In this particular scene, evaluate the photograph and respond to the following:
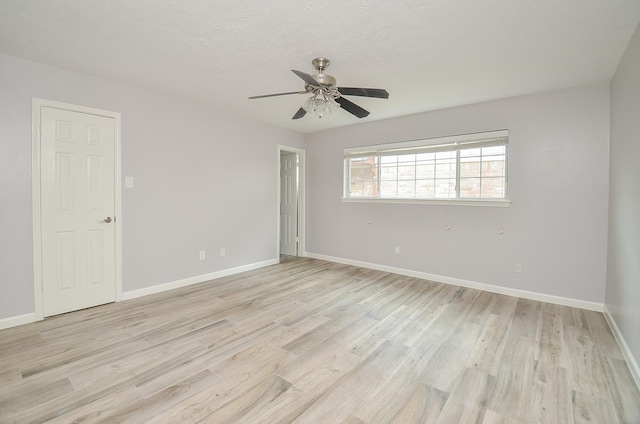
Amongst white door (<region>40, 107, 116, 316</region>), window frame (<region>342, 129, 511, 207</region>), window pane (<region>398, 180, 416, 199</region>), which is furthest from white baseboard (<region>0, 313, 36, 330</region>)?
window pane (<region>398, 180, 416, 199</region>)

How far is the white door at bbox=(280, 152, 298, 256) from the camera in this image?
5875 millimetres

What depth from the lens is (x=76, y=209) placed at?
3066 mm

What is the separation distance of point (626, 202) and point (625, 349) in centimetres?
116

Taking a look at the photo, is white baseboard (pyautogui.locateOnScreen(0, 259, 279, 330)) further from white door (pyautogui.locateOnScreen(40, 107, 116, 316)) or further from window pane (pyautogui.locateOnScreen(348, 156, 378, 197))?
window pane (pyautogui.locateOnScreen(348, 156, 378, 197))

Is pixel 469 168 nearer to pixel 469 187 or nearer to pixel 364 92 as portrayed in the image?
pixel 469 187

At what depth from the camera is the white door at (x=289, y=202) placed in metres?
5.88

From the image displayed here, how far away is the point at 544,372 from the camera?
6.87ft

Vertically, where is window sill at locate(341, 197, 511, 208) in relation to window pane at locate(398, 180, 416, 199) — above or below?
below

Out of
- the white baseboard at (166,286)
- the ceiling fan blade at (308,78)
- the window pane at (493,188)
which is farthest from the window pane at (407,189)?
the ceiling fan blade at (308,78)

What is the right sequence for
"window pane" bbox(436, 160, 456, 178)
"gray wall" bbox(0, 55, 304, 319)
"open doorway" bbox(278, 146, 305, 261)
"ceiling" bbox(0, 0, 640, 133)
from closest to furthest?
"ceiling" bbox(0, 0, 640, 133), "gray wall" bbox(0, 55, 304, 319), "window pane" bbox(436, 160, 456, 178), "open doorway" bbox(278, 146, 305, 261)

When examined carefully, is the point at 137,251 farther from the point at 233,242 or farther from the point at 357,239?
the point at 357,239

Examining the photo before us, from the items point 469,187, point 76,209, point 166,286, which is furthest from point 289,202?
point 76,209

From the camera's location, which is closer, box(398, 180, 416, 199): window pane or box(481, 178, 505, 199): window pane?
box(481, 178, 505, 199): window pane

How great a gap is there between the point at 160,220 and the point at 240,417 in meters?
2.82
